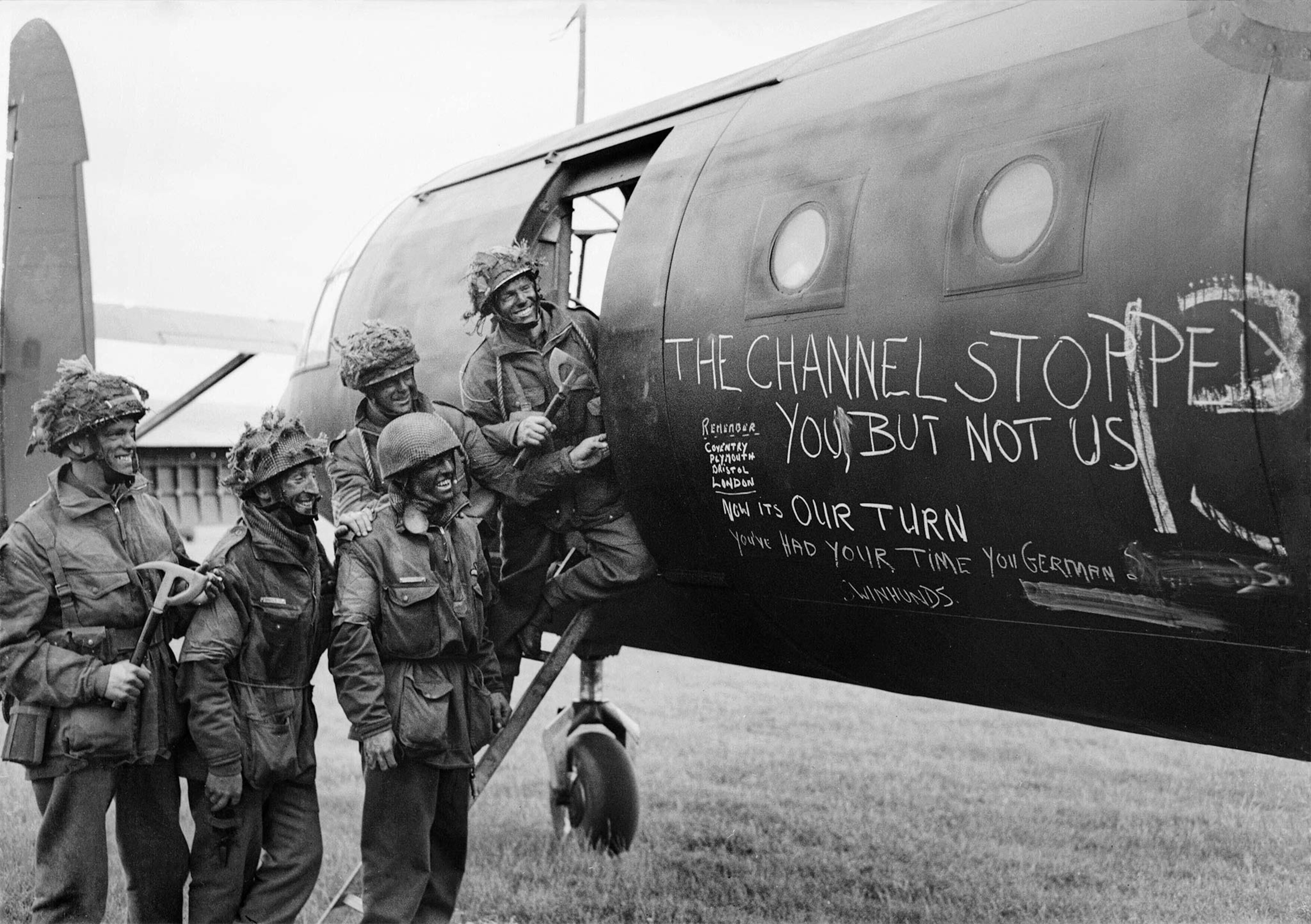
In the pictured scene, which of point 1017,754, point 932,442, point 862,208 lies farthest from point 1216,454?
point 1017,754

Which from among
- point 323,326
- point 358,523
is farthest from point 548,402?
point 323,326

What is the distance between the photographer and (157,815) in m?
4.83

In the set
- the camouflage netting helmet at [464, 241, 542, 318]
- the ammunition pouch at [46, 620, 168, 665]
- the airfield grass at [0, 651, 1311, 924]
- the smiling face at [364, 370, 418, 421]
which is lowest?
the airfield grass at [0, 651, 1311, 924]

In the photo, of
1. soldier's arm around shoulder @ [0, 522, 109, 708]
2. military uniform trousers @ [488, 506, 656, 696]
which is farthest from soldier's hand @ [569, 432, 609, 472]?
soldier's arm around shoulder @ [0, 522, 109, 708]

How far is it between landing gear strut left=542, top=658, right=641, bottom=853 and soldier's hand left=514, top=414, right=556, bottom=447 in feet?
10.3

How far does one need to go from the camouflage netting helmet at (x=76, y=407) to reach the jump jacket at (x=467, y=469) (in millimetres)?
1011

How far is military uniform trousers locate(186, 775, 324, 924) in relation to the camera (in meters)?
4.70

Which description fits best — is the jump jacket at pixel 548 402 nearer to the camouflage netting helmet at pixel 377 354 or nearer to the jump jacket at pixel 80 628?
the camouflage netting helmet at pixel 377 354

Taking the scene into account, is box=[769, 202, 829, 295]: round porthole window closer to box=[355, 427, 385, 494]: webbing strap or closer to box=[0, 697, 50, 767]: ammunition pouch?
box=[355, 427, 385, 494]: webbing strap

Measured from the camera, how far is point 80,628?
181 inches

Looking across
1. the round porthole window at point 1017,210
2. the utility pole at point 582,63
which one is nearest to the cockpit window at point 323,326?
the utility pole at point 582,63

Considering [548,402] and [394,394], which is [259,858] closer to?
[394,394]

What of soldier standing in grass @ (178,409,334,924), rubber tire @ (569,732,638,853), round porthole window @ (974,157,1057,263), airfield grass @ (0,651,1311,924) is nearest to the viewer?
round porthole window @ (974,157,1057,263)

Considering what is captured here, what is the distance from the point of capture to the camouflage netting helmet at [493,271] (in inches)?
214
